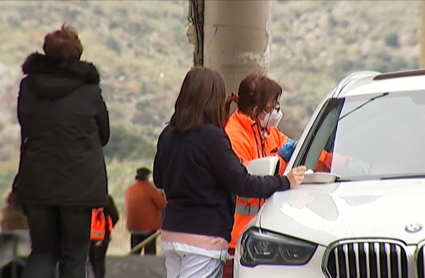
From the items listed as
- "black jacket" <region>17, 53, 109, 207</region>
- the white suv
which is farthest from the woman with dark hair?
"black jacket" <region>17, 53, 109, 207</region>

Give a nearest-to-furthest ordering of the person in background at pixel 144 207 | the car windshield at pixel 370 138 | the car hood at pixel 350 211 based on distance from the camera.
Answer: the car hood at pixel 350 211 < the car windshield at pixel 370 138 < the person in background at pixel 144 207

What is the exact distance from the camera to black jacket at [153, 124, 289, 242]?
491cm

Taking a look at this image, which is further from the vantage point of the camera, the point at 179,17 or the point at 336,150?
the point at 179,17

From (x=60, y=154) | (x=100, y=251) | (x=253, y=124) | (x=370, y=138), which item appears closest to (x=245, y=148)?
(x=253, y=124)

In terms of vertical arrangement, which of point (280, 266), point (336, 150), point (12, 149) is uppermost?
point (336, 150)

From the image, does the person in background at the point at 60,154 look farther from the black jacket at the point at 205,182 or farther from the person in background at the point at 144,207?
the person in background at the point at 144,207

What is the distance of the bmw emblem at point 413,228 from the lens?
13.6 feet

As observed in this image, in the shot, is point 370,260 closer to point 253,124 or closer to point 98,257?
point 253,124

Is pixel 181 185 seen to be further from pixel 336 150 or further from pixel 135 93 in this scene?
pixel 135 93

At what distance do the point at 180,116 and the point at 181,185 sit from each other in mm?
372

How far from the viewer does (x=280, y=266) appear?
4434mm

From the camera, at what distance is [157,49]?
2867 centimetres

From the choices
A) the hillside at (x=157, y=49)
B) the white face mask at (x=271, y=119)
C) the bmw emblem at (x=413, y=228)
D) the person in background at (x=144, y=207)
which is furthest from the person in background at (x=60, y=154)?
the hillside at (x=157, y=49)

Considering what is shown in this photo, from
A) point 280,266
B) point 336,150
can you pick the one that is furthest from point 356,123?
point 280,266
